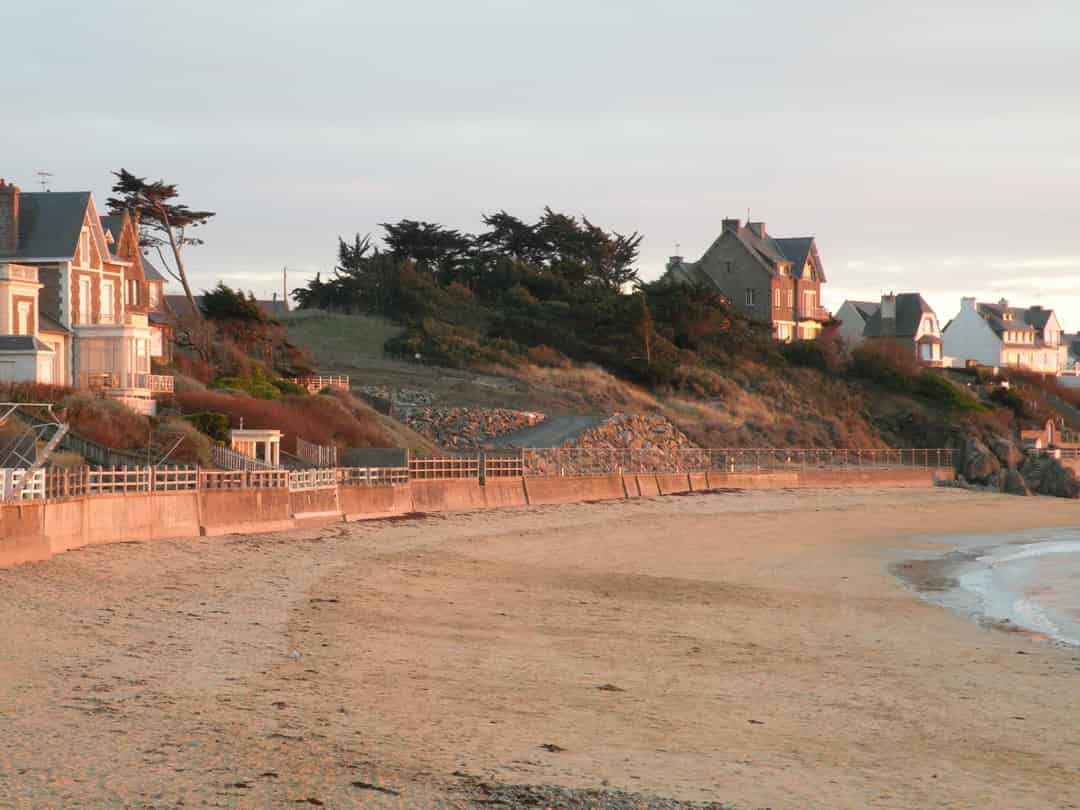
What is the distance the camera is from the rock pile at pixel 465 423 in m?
61.0

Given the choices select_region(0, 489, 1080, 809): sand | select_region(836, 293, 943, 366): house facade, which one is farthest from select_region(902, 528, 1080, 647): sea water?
select_region(836, 293, 943, 366): house facade

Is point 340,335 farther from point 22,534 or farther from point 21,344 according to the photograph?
point 22,534

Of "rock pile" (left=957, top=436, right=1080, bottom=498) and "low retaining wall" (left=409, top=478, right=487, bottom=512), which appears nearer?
"low retaining wall" (left=409, top=478, right=487, bottom=512)

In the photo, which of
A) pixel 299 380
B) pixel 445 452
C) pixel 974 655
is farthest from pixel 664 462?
pixel 974 655

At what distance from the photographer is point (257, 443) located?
42.8 meters

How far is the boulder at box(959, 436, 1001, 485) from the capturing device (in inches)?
3041

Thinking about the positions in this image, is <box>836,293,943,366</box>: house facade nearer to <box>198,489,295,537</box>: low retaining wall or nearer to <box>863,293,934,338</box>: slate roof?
<box>863,293,934,338</box>: slate roof

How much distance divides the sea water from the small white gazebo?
19.5m

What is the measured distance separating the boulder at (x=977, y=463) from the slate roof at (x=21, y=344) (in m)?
51.4

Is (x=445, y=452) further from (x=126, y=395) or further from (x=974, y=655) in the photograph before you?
(x=974, y=655)

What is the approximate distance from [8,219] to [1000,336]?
94225mm

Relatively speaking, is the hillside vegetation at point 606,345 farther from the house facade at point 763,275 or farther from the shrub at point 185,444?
the shrub at point 185,444

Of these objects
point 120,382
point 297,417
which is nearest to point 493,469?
point 297,417

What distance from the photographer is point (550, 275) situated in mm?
92500
